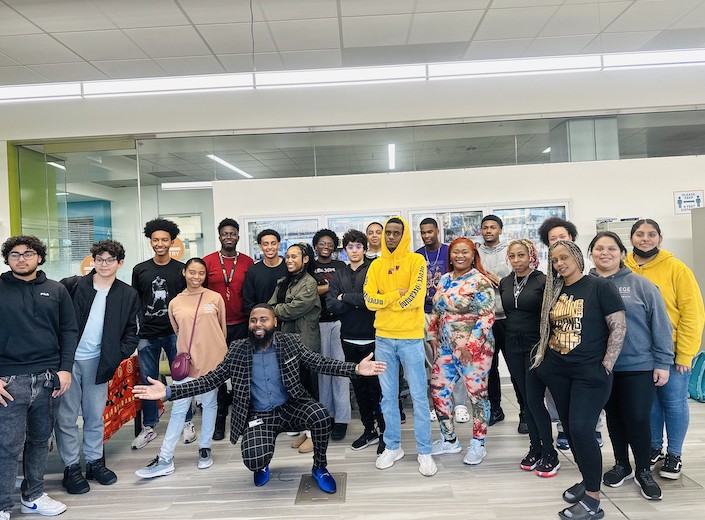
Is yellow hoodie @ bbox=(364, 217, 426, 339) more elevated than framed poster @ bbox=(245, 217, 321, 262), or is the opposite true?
framed poster @ bbox=(245, 217, 321, 262)

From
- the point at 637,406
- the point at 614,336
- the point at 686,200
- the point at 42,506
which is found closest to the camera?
the point at 614,336

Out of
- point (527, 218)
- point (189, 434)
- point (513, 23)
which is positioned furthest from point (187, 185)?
point (527, 218)

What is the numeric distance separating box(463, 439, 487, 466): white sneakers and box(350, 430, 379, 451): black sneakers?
0.73 meters

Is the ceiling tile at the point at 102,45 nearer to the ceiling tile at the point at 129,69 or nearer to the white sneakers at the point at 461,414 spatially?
the ceiling tile at the point at 129,69

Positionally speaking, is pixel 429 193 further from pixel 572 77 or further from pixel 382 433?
pixel 382 433

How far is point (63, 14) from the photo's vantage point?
3.90m

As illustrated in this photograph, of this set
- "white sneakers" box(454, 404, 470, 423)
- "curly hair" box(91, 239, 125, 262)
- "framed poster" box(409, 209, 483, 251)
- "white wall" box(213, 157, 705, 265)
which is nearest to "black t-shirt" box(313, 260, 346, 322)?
"white sneakers" box(454, 404, 470, 423)

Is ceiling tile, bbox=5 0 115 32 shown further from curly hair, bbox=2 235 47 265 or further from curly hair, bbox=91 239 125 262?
curly hair, bbox=2 235 47 265

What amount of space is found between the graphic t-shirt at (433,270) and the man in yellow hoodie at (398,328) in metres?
0.71

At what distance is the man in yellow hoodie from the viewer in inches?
121

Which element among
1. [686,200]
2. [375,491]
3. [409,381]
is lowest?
[375,491]

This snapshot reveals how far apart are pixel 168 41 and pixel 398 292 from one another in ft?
11.2

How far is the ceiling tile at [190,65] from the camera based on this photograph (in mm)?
4883

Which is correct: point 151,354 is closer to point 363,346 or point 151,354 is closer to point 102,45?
point 363,346
